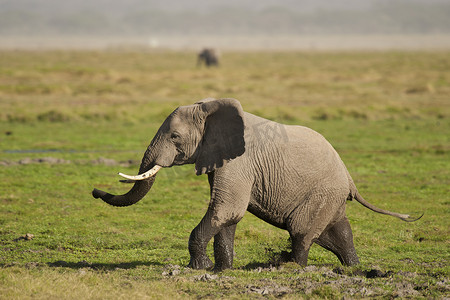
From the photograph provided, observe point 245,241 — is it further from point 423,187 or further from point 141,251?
point 423,187

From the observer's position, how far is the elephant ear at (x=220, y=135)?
8.70m

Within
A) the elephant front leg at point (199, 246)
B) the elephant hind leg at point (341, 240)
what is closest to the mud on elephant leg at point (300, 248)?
the elephant hind leg at point (341, 240)

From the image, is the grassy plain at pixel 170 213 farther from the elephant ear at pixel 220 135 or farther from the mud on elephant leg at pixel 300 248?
the elephant ear at pixel 220 135

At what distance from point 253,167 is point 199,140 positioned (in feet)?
2.70

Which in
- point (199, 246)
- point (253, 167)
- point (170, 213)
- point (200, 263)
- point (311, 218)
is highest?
point (253, 167)

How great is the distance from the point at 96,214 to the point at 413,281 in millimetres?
7056

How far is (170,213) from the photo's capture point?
44.1 feet

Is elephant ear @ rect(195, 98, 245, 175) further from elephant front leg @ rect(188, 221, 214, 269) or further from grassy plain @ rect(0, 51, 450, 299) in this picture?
grassy plain @ rect(0, 51, 450, 299)

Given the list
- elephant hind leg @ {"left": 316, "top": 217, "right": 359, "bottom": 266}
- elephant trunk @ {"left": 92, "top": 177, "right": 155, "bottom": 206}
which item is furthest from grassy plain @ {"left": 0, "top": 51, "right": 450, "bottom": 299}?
elephant trunk @ {"left": 92, "top": 177, "right": 155, "bottom": 206}

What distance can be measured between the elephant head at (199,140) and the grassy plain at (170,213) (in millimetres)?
1439

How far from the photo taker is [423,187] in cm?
1619

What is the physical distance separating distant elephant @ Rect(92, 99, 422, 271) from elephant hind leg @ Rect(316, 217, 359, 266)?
182 mm

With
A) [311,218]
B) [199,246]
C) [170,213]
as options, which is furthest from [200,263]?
[170,213]

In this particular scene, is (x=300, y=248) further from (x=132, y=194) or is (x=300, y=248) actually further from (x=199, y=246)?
(x=132, y=194)
